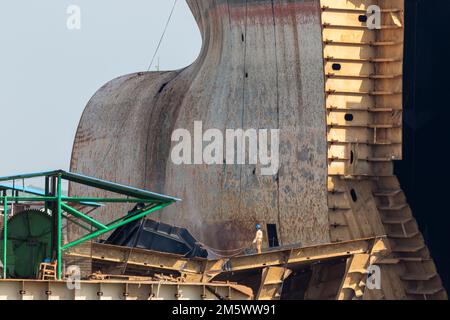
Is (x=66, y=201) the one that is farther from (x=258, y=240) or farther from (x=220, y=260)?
(x=258, y=240)

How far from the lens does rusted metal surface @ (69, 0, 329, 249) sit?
206 feet

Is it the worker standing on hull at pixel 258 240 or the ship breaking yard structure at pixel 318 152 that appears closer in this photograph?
the worker standing on hull at pixel 258 240

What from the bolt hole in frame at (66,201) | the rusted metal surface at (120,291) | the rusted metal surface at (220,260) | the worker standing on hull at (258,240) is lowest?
the rusted metal surface at (120,291)

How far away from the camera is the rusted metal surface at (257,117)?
62.8m

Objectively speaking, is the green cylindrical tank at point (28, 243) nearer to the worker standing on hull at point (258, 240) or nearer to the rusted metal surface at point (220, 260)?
the rusted metal surface at point (220, 260)

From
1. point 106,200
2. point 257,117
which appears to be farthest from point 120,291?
point 257,117

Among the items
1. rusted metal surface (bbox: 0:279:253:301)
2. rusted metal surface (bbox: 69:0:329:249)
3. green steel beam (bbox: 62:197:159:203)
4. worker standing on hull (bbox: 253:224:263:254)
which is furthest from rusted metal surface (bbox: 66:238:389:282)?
rusted metal surface (bbox: 0:279:253:301)

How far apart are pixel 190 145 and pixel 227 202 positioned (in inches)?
126

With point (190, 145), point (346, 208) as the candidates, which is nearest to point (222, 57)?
point (190, 145)

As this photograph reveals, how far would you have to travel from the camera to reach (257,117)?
63.5 meters

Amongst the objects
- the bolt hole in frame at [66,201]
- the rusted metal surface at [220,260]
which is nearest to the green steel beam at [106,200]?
the bolt hole in frame at [66,201]

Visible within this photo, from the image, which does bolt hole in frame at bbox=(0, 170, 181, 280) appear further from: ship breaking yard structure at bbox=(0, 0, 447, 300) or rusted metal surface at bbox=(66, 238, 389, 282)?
ship breaking yard structure at bbox=(0, 0, 447, 300)

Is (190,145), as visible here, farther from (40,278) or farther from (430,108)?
(40,278)

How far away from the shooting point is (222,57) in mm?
66125
